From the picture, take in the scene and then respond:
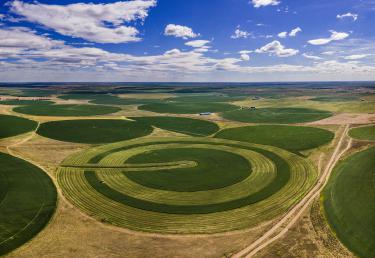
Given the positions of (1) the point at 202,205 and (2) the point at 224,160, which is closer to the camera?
(1) the point at 202,205

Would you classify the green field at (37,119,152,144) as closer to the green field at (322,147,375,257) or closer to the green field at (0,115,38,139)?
the green field at (0,115,38,139)

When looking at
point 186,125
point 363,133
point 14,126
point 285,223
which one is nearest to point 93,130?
point 14,126

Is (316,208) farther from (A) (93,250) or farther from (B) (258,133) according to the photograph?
(B) (258,133)

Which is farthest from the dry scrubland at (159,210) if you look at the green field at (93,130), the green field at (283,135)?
the green field at (93,130)

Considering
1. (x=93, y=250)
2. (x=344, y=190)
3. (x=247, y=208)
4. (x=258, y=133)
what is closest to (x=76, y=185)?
(x=93, y=250)

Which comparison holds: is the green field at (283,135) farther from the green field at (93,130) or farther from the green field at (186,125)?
the green field at (93,130)

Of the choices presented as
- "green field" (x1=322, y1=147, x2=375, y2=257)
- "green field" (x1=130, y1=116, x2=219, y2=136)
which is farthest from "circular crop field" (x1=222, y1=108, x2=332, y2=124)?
"green field" (x1=322, y1=147, x2=375, y2=257)
